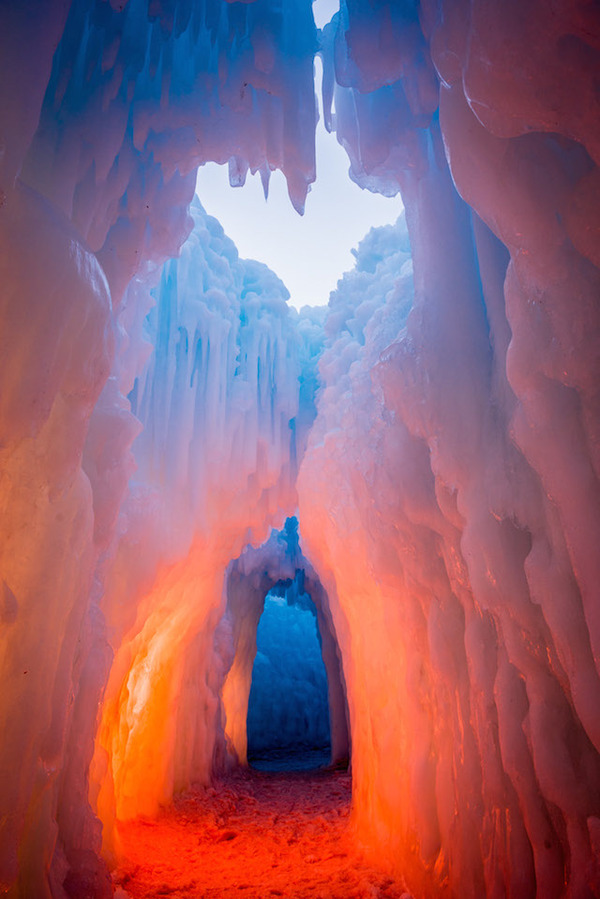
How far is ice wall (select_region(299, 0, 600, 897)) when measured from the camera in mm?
2201

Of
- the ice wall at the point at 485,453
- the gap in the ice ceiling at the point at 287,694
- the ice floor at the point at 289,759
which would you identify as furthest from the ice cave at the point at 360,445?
the gap in the ice ceiling at the point at 287,694

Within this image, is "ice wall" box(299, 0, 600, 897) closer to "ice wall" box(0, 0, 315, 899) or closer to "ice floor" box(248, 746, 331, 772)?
"ice wall" box(0, 0, 315, 899)

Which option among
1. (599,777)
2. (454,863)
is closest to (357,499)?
(454,863)

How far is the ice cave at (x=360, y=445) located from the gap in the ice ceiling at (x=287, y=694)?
33.7ft

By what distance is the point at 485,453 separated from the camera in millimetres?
3420

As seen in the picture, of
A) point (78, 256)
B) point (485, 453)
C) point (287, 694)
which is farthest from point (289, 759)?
point (78, 256)

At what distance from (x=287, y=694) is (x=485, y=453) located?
17.4m

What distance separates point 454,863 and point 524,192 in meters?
4.05


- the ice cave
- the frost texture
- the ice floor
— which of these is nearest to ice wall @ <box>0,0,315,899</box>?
the ice cave

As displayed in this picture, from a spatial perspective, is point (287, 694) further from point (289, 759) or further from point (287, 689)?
point (289, 759)

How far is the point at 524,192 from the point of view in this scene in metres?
2.32

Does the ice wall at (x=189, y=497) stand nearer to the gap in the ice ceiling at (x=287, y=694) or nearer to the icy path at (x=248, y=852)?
the icy path at (x=248, y=852)

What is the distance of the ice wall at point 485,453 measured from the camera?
2.20 metres

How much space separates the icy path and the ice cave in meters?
0.06
